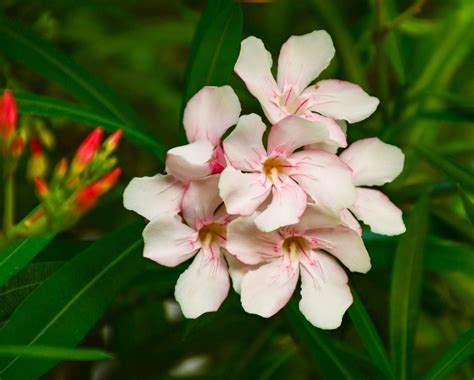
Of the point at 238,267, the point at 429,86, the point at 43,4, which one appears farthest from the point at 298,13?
the point at 238,267

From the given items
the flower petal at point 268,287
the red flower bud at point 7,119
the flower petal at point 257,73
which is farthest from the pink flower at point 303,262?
the red flower bud at point 7,119

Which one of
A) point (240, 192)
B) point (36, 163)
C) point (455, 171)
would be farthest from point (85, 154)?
point (455, 171)

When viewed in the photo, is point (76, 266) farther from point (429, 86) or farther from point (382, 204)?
point (429, 86)

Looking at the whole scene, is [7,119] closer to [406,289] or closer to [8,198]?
[8,198]

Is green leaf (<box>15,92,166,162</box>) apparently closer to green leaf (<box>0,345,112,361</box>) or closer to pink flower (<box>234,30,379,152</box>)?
pink flower (<box>234,30,379,152</box>)

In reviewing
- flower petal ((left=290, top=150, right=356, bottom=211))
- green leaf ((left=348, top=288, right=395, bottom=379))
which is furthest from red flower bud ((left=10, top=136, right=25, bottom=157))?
green leaf ((left=348, top=288, right=395, bottom=379))
